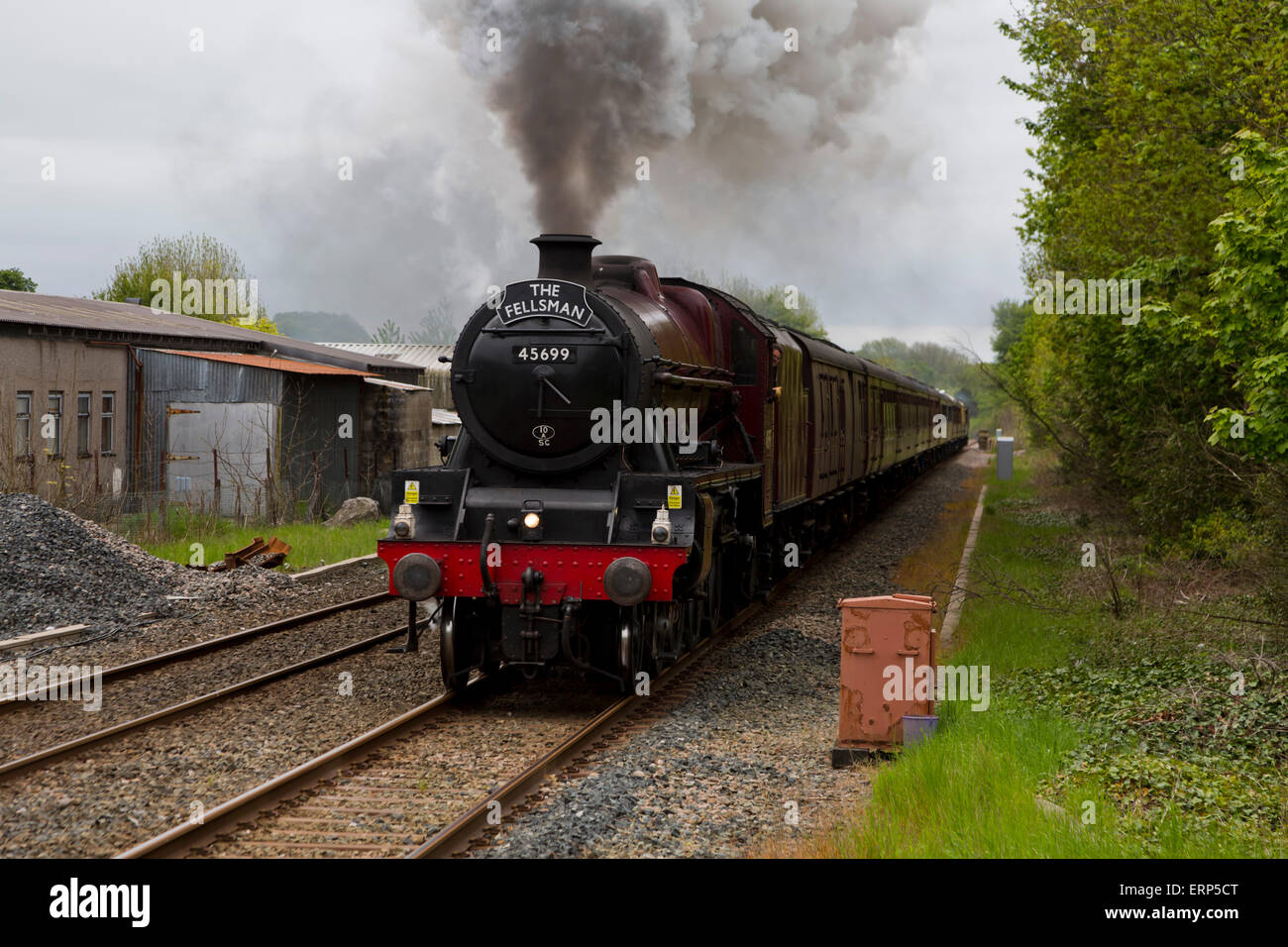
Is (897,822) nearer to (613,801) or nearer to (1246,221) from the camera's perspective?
(613,801)

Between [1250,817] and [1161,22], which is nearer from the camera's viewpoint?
[1250,817]

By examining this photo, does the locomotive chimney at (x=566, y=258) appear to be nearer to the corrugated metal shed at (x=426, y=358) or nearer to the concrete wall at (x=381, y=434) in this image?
the concrete wall at (x=381, y=434)

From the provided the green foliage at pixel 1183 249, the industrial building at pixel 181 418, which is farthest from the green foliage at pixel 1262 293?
the industrial building at pixel 181 418

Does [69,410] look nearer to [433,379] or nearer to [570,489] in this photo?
[570,489]

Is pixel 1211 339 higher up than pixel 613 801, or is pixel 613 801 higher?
pixel 1211 339

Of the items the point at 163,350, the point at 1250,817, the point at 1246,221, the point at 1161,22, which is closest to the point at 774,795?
the point at 1250,817

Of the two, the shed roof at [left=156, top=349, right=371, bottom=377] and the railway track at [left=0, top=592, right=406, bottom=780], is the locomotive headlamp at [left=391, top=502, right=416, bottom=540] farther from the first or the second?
the shed roof at [left=156, top=349, right=371, bottom=377]

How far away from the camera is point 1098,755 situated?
7250 mm

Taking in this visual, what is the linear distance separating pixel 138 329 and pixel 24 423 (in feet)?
14.6

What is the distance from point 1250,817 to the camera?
19.8 ft

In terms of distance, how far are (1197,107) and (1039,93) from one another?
11.5 meters

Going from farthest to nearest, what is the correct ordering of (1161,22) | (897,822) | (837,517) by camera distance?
(837,517) < (1161,22) < (897,822)

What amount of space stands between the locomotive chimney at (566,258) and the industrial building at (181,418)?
1139 cm

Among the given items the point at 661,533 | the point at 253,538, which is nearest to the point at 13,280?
the point at 253,538
